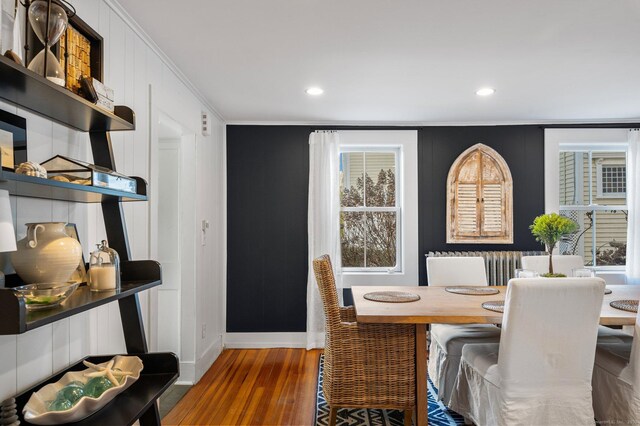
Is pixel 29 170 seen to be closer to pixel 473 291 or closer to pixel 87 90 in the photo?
pixel 87 90

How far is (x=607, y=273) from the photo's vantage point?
453 cm

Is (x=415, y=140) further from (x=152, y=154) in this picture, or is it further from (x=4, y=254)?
(x=4, y=254)

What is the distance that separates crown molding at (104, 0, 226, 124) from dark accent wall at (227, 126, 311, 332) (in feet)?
2.84

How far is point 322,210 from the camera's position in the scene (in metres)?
4.52

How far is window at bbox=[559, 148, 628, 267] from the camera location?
4703 mm

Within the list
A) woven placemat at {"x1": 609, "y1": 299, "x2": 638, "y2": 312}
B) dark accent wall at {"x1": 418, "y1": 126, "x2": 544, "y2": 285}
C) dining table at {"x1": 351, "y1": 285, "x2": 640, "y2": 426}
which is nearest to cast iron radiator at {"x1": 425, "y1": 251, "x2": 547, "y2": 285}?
dark accent wall at {"x1": 418, "y1": 126, "x2": 544, "y2": 285}

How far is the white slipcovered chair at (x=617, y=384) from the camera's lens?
7.04 feet

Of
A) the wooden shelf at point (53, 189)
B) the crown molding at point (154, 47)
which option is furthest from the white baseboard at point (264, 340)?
the wooden shelf at point (53, 189)

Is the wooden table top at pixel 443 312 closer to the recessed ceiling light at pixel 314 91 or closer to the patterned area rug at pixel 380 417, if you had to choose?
the patterned area rug at pixel 380 417

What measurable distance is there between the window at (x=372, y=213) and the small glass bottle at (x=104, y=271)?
3.35 metres

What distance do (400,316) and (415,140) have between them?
2671 millimetres

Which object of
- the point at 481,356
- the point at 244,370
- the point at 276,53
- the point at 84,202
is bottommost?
the point at 244,370

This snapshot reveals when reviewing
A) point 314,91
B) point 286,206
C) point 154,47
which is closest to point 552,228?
point 314,91

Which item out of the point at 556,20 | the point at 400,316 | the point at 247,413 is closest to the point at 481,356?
the point at 400,316
